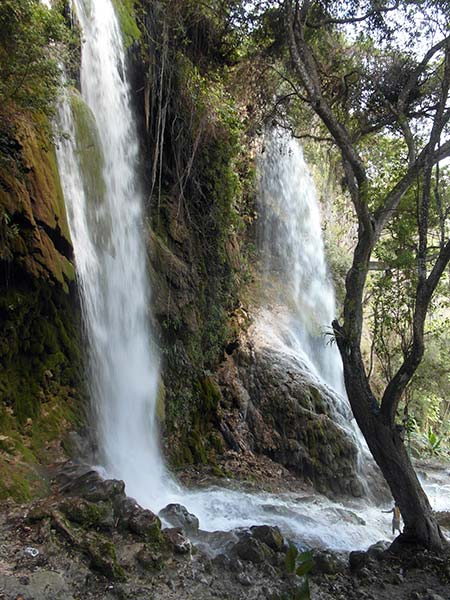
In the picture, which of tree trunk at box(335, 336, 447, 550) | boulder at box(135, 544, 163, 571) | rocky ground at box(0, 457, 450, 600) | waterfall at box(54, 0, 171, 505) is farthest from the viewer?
waterfall at box(54, 0, 171, 505)

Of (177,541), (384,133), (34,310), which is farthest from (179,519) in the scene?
(384,133)

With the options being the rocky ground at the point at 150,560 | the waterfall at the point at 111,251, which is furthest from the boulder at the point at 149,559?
the waterfall at the point at 111,251

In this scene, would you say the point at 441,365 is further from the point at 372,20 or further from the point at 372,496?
the point at 372,20

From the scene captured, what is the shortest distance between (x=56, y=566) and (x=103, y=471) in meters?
2.28

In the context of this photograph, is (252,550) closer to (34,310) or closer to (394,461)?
(394,461)

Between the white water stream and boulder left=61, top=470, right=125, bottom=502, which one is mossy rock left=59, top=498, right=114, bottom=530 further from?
the white water stream

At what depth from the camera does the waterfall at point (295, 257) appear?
14.8 metres

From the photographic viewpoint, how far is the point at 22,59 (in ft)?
16.5

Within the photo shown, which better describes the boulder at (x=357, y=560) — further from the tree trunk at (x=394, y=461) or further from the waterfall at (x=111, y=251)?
the waterfall at (x=111, y=251)

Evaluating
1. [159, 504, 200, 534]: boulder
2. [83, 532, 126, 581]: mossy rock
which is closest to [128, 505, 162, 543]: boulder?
[83, 532, 126, 581]: mossy rock

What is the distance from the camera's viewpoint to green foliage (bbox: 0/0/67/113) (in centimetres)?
498

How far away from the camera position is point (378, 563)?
18.1ft

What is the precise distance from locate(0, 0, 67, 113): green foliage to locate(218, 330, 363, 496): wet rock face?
7.30m

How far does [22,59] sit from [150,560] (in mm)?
5116
